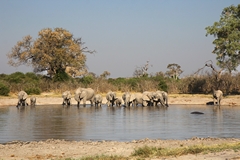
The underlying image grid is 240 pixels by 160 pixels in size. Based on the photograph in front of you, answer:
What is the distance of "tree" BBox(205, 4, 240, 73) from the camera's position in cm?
4719

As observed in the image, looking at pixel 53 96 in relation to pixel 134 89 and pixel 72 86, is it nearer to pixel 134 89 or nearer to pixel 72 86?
pixel 72 86

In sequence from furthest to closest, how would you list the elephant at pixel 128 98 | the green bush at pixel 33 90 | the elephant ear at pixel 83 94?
the green bush at pixel 33 90, the elephant ear at pixel 83 94, the elephant at pixel 128 98

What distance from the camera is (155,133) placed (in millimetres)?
22641

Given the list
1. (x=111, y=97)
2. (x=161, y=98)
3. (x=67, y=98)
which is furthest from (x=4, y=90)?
(x=161, y=98)

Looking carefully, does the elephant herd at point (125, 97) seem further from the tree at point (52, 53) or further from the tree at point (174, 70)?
the tree at point (174, 70)

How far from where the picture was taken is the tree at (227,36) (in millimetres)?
47188

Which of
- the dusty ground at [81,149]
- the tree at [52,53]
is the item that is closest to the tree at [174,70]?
the tree at [52,53]

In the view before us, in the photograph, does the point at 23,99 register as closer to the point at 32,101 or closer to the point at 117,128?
the point at 32,101

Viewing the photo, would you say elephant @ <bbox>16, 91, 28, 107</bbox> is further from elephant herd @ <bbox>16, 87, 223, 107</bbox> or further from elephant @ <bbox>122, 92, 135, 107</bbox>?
elephant @ <bbox>122, 92, 135, 107</bbox>

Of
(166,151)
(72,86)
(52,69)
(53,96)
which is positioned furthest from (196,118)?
(52,69)

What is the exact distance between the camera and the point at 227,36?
1901 inches

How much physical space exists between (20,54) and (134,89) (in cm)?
1999

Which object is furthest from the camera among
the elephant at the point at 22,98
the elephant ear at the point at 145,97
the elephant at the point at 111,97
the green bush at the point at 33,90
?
the green bush at the point at 33,90

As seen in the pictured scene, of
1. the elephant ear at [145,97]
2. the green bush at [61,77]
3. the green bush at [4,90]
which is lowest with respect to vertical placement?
the elephant ear at [145,97]
